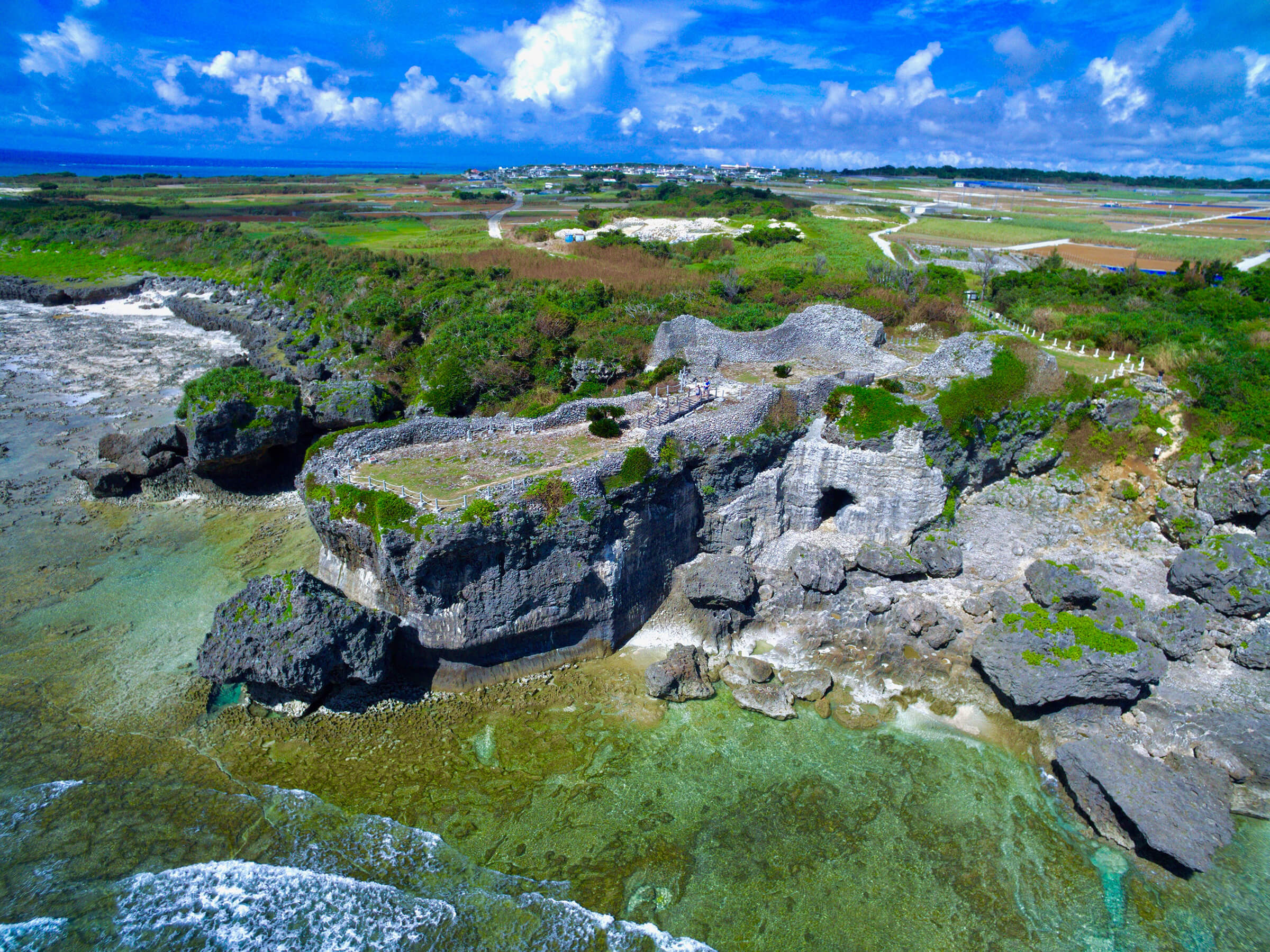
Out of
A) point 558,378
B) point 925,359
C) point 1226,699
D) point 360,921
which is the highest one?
point 925,359

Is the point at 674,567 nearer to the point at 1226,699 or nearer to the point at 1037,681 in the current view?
the point at 1037,681

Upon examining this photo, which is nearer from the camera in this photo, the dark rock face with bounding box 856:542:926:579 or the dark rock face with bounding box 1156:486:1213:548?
the dark rock face with bounding box 856:542:926:579

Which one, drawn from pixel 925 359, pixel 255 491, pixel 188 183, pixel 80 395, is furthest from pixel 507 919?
pixel 188 183

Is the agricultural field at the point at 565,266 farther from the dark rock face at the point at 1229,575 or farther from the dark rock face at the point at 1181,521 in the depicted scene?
the dark rock face at the point at 1229,575

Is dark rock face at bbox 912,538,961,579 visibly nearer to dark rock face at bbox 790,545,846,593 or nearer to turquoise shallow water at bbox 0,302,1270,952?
dark rock face at bbox 790,545,846,593

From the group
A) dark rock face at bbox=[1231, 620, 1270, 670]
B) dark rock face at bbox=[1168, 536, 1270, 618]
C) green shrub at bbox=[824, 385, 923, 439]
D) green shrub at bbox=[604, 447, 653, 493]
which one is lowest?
dark rock face at bbox=[1231, 620, 1270, 670]

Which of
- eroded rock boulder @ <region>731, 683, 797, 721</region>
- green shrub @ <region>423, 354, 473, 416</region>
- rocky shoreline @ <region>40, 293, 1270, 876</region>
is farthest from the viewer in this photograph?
green shrub @ <region>423, 354, 473, 416</region>

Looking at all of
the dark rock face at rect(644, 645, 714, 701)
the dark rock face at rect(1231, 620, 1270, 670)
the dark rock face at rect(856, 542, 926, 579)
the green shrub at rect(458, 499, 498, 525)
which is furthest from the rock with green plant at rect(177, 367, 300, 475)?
the dark rock face at rect(1231, 620, 1270, 670)
